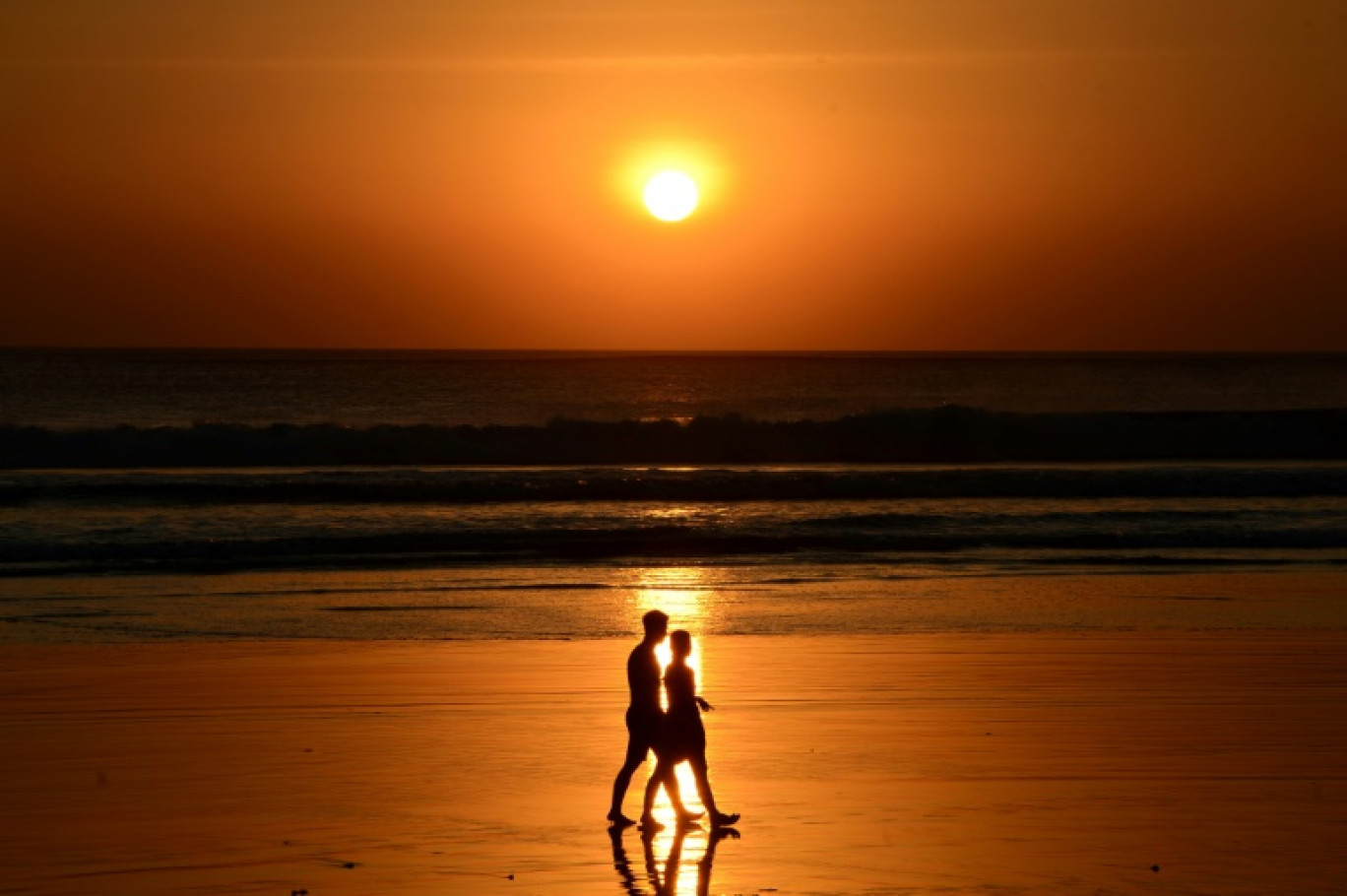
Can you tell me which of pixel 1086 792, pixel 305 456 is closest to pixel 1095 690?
pixel 1086 792

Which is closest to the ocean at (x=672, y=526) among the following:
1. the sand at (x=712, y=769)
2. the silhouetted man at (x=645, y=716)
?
the sand at (x=712, y=769)

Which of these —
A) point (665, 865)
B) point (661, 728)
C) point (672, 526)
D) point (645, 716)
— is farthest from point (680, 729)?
point (672, 526)

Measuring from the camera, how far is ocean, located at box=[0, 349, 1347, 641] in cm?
1681

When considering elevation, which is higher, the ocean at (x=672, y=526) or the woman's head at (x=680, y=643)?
the ocean at (x=672, y=526)

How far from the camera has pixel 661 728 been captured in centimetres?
894

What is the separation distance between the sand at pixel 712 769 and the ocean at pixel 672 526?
7.82 ft

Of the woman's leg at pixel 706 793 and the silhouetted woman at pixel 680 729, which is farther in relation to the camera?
the silhouetted woman at pixel 680 729

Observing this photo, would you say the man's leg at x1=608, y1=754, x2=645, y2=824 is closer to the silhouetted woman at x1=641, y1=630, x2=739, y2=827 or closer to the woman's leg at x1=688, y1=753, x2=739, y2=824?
the silhouetted woman at x1=641, y1=630, x2=739, y2=827

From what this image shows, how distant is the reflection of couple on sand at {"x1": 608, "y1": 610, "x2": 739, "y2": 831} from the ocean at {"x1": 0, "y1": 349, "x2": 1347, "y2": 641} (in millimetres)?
5938

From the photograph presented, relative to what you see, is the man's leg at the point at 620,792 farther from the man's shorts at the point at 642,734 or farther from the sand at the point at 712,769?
the sand at the point at 712,769

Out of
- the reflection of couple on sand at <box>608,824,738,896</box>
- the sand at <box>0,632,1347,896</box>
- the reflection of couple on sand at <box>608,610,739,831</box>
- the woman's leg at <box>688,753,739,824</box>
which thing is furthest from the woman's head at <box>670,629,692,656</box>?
the reflection of couple on sand at <box>608,824,738,896</box>

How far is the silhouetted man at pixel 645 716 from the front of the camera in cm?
873

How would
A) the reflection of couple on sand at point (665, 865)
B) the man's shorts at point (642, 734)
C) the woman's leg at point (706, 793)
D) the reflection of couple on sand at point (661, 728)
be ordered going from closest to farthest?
the reflection of couple on sand at point (665, 865) < the woman's leg at point (706, 793) < the reflection of couple on sand at point (661, 728) < the man's shorts at point (642, 734)

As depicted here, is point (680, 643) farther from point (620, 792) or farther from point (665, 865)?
point (665, 865)
